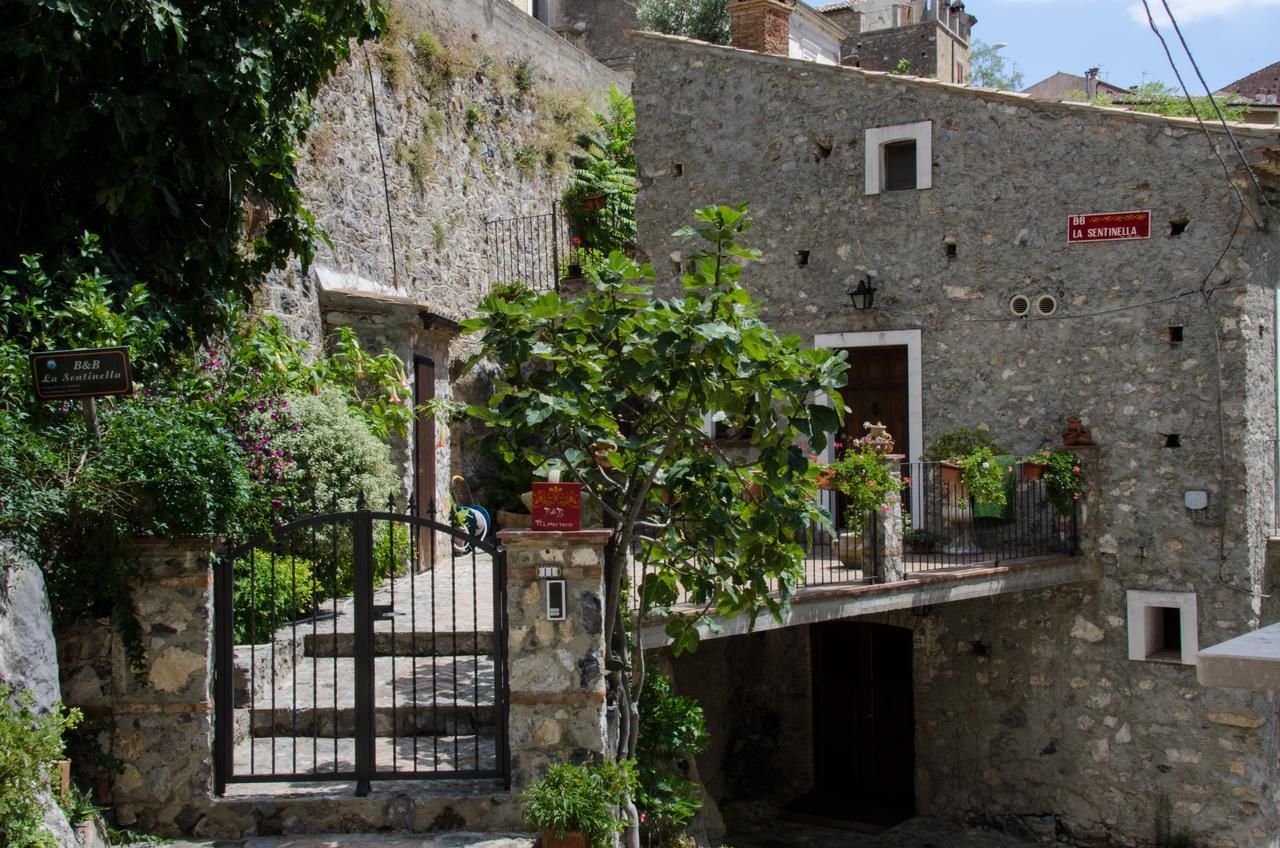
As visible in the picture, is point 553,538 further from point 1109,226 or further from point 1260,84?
point 1260,84

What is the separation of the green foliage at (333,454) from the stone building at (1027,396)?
14.3 ft

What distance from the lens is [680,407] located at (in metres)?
7.70

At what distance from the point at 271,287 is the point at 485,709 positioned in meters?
5.31

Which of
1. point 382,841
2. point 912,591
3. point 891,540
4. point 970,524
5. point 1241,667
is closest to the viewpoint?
point 1241,667

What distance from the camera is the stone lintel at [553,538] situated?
7148mm

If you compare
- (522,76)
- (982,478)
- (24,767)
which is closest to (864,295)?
(982,478)

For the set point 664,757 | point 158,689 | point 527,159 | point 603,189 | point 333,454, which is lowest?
point 664,757

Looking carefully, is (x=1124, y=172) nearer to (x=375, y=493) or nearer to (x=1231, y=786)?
(x=1231, y=786)

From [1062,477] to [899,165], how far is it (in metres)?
4.12

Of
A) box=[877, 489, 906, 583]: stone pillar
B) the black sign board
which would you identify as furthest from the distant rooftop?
the black sign board

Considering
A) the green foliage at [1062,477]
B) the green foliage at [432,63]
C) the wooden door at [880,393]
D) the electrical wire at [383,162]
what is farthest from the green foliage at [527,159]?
the green foliage at [1062,477]

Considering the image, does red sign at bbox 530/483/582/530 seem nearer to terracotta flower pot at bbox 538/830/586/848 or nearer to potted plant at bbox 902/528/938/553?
terracotta flower pot at bbox 538/830/586/848

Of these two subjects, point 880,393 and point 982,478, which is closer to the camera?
point 982,478

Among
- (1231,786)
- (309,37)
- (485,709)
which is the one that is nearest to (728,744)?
(1231,786)
